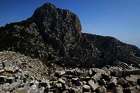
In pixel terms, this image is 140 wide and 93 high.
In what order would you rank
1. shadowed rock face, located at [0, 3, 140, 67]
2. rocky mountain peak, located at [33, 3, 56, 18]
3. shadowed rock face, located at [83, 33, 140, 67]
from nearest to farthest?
shadowed rock face, located at [0, 3, 140, 67]
rocky mountain peak, located at [33, 3, 56, 18]
shadowed rock face, located at [83, 33, 140, 67]

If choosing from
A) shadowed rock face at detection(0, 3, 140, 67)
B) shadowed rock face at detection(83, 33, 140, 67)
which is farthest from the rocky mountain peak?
shadowed rock face at detection(83, 33, 140, 67)

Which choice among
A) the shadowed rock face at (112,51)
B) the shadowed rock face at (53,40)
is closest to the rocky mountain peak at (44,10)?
the shadowed rock face at (53,40)

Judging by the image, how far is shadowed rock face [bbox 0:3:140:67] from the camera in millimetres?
102688

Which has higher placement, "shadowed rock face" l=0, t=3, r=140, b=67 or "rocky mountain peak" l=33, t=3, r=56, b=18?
"rocky mountain peak" l=33, t=3, r=56, b=18

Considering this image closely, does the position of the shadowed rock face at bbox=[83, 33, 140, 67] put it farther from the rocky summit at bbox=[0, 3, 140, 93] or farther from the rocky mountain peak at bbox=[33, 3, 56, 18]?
the rocky mountain peak at bbox=[33, 3, 56, 18]

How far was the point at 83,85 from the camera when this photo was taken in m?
19.6

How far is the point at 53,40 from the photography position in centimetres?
11200

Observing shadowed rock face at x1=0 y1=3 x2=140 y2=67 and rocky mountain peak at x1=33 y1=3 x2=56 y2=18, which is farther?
rocky mountain peak at x1=33 y1=3 x2=56 y2=18

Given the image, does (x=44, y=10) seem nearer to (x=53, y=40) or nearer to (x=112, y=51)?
(x=53, y=40)

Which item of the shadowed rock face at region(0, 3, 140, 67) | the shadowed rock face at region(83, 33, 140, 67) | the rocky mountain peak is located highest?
the rocky mountain peak

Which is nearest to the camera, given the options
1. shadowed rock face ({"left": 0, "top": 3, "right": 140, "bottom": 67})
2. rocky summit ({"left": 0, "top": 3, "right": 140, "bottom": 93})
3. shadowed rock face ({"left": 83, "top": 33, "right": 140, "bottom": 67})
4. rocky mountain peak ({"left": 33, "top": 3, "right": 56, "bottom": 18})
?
rocky summit ({"left": 0, "top": 3, "right": 140, "bottom": 93})

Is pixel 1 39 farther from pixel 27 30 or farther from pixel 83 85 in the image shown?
pixel 83 85

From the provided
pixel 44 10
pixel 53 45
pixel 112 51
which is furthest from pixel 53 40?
pixel 112 51

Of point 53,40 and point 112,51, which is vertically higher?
point 53,40
